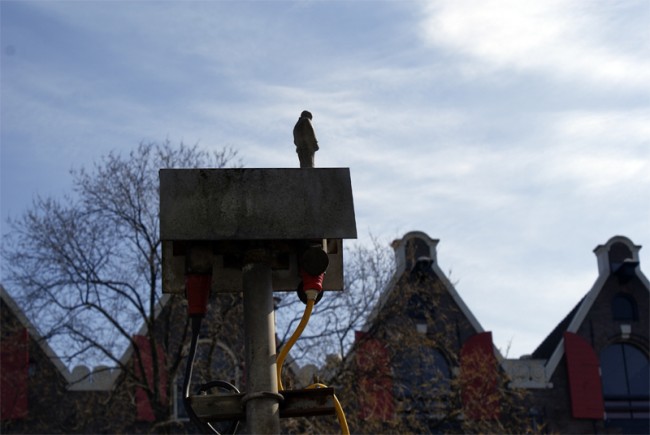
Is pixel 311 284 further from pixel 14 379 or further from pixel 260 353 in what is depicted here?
pixel 14 379

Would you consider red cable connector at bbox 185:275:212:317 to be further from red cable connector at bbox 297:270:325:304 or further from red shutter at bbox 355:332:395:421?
red shutter at bbox 355:332:395:421

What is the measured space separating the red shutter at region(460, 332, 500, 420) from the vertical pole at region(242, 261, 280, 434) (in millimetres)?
18722

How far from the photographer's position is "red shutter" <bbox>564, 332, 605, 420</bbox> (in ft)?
88.3

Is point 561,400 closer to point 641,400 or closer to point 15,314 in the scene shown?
point 641,400

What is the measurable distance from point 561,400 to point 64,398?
514 inches

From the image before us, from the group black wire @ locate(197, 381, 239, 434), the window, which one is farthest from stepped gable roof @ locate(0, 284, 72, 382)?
black wire @ locate(197, 381, 239, 434)

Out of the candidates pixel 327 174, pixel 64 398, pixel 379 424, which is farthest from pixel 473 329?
pixel 327 174

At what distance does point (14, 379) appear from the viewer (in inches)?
967

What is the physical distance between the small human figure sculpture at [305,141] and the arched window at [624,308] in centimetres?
2432

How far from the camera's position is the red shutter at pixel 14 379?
2414 cm

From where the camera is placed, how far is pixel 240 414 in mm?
5297

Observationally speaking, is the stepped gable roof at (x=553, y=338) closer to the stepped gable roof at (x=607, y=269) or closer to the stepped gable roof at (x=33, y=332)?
the stepped gable roof at (x=607, y=269)

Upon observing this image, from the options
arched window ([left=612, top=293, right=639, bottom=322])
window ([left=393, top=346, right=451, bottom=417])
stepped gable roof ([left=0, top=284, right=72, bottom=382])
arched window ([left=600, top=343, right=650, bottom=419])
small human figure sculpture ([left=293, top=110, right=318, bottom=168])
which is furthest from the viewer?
arched window ([left=612, top=293, right=639, bottom=322])

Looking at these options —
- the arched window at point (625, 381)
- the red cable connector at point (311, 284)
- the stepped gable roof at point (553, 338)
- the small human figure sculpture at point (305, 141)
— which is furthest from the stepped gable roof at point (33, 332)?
the red cable connector at point (311, 284)
